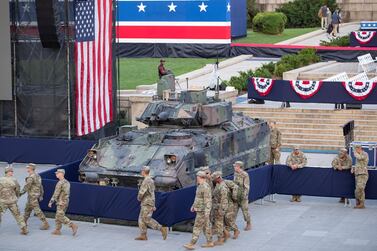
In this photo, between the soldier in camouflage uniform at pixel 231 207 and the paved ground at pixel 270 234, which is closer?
the paved ground at pixel 270 234

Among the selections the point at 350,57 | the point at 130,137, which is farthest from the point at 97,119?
the point at 350,57

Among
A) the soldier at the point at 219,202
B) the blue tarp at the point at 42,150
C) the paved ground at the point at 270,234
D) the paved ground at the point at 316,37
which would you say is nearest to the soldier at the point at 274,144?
the paved ground at the point at 270,234

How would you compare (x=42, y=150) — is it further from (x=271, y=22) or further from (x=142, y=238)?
(x=271, y=22)

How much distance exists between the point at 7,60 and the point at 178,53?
1727cm

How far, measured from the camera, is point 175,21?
51.3 meters

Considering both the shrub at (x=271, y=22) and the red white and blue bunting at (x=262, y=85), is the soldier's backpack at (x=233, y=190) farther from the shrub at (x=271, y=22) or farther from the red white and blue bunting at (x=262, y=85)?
the shrub at (x=271, y=22)

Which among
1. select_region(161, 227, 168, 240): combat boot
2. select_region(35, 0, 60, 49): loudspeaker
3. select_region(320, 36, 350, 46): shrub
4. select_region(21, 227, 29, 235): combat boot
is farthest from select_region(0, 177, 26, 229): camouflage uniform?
select_region(320, 36, 350, 46): shrub

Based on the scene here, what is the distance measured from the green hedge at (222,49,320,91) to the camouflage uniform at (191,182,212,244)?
17.8 meters

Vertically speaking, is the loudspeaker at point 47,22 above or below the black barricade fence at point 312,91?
above

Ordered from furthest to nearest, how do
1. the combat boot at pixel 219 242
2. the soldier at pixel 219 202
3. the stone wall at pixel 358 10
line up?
the stone wall at pixel 358 10
the combat boot at pixel 219 242
the soldier at pixel 219 202

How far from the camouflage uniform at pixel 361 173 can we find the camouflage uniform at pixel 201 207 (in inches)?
202

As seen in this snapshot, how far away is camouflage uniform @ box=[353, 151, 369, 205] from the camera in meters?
27.6

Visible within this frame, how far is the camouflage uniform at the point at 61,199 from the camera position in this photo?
25188 mm

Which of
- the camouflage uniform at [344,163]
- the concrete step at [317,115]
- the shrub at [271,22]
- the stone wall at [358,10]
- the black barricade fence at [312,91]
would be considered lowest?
the camouflage uniform at [344,163]
